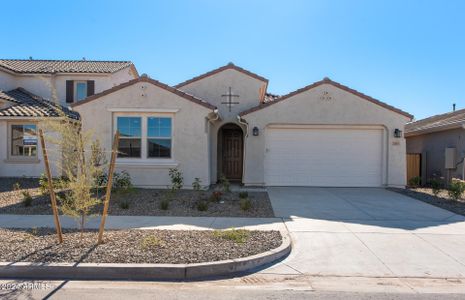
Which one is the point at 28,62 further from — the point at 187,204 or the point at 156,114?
the point at 187,204

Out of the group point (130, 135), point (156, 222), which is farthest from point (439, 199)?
point (130, 135)

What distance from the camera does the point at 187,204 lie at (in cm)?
1078

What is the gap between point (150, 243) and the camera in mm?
6445

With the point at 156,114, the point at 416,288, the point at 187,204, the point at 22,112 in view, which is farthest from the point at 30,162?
the point at 416,288

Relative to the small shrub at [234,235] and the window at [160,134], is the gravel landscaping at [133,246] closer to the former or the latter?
the small shrub at [234,235]

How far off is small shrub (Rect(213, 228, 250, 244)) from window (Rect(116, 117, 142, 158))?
7.43 meters

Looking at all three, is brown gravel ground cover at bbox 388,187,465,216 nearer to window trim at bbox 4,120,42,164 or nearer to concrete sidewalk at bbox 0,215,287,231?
concrete sidewalk at bbox 0,215,287,231

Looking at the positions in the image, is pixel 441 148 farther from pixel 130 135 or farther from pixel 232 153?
pixel 130 135

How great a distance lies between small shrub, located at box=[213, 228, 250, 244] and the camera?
6.82 m

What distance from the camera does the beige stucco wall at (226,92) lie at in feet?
52.0

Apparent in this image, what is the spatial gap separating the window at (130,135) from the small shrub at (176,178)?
1.42m

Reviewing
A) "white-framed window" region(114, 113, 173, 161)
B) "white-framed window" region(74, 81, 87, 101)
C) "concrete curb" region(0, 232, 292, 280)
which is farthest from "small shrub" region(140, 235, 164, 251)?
"white-framed window" region(74, 81, 87, 101)

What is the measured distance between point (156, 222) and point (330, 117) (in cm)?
890

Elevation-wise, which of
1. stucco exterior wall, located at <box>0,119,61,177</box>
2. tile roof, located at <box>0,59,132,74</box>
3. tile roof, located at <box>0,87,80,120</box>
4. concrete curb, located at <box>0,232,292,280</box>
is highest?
tile roof, located at <box>0,59,132,74</box>
